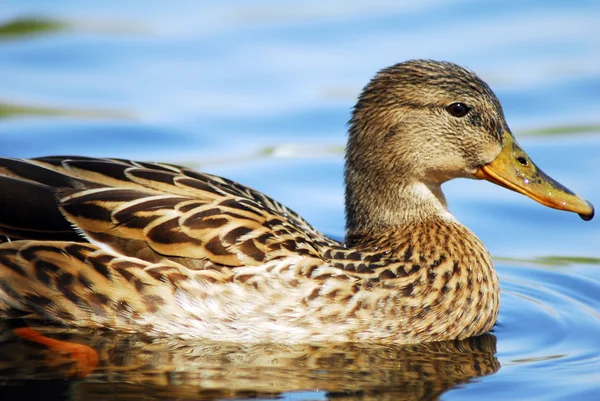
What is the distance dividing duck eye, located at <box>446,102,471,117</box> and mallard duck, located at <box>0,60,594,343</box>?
0.02 m

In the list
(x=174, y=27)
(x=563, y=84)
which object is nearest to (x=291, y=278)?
(x=563, y=84)

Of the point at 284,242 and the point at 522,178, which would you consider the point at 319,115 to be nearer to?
the point at 522,178

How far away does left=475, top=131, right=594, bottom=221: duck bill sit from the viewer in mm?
9266

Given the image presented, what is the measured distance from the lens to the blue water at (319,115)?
8375 millimetres

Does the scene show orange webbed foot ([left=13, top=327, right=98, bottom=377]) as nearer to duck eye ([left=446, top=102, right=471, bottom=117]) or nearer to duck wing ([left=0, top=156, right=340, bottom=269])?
duck wing ([left=0, top=156, right=340, bottom=269])

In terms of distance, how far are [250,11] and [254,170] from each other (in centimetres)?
392

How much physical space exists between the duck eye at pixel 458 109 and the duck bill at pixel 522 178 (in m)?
0.33

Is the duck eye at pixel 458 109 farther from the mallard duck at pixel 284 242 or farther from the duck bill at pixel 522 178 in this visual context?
the duck bill at pixel 522 178

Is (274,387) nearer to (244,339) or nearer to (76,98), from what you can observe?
(244,339)

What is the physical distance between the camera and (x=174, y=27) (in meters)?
15.3

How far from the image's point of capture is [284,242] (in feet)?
28.8

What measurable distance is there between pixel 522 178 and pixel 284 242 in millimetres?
1789

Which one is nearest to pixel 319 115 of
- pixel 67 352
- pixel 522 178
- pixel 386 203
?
pixel 386 203

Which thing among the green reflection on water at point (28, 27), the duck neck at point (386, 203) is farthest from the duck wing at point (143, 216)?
the green reflection on water at point (28, 27)
